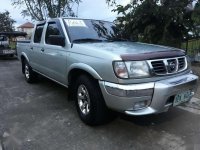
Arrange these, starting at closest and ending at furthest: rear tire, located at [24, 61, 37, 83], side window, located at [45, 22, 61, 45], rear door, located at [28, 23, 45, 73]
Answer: side window, located at [45, 22, 61, 45] → rear door, located at [28, 23, 45, 73] → rear tire, located at [24, 61, 37, 83]

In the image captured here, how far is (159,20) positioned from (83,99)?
4932mm

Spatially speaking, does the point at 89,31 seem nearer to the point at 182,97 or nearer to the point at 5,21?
the point at 182,97

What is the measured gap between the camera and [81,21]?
5199 mm

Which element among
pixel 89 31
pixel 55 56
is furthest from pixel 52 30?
pixel 89 31

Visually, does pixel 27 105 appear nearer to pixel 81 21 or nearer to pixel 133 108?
pixel 81 21

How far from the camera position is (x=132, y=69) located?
139 inches

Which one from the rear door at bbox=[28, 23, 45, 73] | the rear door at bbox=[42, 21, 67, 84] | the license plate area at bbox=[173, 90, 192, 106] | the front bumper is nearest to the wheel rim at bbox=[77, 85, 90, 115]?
the front bumper

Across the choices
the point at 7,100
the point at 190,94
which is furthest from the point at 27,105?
the point at 190,94

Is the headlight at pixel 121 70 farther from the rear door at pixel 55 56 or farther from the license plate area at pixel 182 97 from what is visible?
the rear door at pixel 55 56

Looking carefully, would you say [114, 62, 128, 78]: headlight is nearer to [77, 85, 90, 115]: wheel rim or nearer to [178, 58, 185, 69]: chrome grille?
[77, 85, 90, 115]: wheel rim

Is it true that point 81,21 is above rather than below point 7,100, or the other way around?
above

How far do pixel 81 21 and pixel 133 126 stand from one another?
2.32 metres

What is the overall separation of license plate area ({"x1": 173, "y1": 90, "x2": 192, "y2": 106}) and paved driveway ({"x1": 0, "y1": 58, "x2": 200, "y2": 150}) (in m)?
0.50

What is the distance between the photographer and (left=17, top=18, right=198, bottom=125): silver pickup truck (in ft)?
11.5
